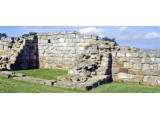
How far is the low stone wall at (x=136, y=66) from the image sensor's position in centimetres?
1712

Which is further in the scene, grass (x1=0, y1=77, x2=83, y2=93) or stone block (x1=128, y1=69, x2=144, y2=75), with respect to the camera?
stone block (x1=128, y1=69, x2=144, y2=75)

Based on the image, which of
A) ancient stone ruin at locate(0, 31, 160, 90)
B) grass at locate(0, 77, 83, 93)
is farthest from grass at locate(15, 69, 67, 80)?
grass at locate(0, 77, 83, 93)

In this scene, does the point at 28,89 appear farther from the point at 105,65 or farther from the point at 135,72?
the point at 135,72

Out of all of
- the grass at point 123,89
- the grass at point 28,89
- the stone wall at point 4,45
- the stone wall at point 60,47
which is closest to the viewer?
the grass at point 28,89

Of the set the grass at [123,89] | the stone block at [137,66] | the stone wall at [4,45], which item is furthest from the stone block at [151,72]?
the stone wall at [4,45]

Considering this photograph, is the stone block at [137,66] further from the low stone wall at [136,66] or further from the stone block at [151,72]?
the stone block at [151,72]

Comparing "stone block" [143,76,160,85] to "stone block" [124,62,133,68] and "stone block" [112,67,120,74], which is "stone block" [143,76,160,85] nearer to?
"stone block" [124,62,133,68]

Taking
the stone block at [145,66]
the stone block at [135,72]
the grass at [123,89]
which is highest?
the stone block at [145,66]

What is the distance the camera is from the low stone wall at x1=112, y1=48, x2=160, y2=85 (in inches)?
674

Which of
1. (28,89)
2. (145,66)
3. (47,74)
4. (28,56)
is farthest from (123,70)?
(28,56)

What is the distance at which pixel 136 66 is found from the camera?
17656 mm

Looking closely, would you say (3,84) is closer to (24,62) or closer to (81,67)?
(81,67)

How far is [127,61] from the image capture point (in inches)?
706

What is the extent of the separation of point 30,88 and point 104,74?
4220mm
